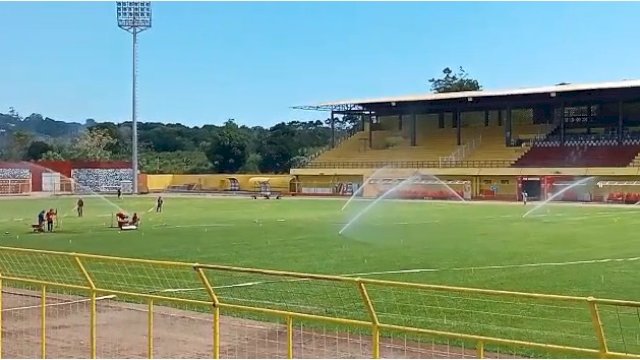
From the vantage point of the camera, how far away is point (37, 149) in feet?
463

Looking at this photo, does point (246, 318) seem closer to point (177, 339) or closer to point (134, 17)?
point (177, 339)

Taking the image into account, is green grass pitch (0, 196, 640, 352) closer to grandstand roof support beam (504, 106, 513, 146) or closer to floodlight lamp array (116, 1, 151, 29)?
grandstand roof support beam (504, 106, 513, 146)

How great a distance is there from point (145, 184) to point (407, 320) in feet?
322

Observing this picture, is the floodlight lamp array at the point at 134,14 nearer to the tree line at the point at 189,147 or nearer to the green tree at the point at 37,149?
the tree line at the point at 189,147

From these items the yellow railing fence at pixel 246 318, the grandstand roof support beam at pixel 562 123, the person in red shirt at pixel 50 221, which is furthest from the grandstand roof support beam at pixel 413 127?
the yellow railing fence at pixel 246 318

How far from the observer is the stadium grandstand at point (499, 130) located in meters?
78.8

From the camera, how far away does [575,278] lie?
19.3 m

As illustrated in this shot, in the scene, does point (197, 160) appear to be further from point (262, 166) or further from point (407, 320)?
point (407, 320)

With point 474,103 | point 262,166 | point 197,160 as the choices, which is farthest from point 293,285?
point 197,160

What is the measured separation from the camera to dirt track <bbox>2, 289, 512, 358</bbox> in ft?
34.8

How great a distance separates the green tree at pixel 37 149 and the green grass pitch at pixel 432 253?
94.0 m

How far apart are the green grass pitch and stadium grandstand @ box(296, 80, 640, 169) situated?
101 ft

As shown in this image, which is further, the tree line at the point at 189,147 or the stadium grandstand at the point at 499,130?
the tree line at the point at 189,147

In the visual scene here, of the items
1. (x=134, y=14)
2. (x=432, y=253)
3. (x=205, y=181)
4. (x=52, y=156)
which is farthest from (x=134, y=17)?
(x=432, y=253)
